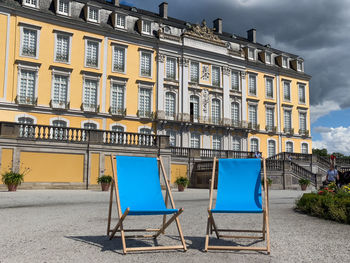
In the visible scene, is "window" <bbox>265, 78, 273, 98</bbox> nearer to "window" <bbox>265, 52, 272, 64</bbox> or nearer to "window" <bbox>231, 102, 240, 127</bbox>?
"window" <bbox>265, 52, 272, 64</bbox>

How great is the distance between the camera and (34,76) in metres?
25.1

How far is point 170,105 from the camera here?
30.8m

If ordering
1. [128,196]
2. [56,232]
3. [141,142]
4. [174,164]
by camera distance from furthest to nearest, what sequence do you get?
[174,164], [141,142], [56,232], [128,196]

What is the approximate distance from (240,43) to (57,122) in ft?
65.3

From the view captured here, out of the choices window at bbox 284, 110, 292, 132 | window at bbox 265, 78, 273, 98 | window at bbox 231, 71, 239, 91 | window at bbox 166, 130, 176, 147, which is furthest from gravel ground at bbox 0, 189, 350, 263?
Result: window at bbox 284, 110, 292, 132

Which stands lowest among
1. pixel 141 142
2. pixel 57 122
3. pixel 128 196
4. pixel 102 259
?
pixel 102 259

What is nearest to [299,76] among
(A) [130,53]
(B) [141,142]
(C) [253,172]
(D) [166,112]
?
(D) [166,112]

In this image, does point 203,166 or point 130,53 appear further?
point 130,53

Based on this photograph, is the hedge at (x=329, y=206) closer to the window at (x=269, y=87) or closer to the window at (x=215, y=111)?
the window at (x=215, y=111)

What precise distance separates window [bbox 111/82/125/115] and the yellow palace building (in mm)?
76

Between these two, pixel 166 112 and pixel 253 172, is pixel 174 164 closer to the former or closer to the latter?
pixel 166 112

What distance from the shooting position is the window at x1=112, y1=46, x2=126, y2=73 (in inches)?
1120

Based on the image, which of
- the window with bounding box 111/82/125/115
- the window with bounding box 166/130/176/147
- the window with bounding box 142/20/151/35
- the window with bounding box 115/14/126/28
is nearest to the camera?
the window with bounding box 111/82/125/115

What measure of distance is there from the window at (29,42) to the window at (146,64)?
8.12 m
